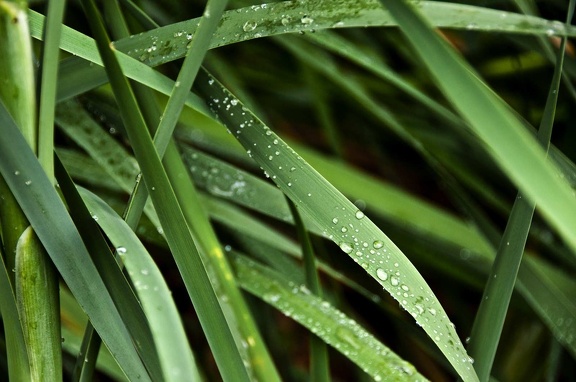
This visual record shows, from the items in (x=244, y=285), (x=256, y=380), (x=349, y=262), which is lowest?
(x=256, y=380)

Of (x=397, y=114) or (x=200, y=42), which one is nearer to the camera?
(x=200, y=42)

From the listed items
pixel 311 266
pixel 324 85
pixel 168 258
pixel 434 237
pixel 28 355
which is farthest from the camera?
pixel 324 85

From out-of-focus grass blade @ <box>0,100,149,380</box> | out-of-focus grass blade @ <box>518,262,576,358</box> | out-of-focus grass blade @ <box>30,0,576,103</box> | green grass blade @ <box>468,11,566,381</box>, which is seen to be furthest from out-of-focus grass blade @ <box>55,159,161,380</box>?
out-of-focus grass blade @ <box>518,262,576,358</box>

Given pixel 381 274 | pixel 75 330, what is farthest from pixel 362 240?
pixel 75 330

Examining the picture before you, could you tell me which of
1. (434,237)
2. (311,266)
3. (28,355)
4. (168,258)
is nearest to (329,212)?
(311,266)

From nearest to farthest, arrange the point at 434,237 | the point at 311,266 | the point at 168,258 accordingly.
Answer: the point at 311,266, the point at 434,237, the point at 168,258

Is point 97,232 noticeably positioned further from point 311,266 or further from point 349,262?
point 349,262
